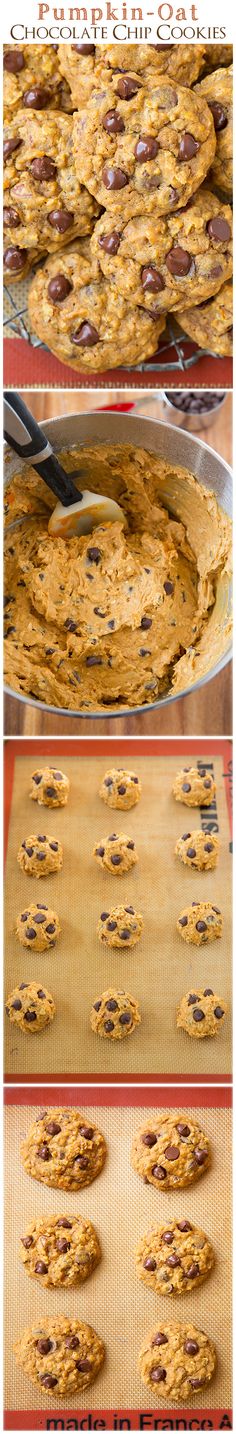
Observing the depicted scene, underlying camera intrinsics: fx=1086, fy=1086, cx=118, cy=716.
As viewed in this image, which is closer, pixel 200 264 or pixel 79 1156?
pixel 79 1156

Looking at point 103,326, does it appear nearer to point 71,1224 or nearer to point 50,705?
point 50,705

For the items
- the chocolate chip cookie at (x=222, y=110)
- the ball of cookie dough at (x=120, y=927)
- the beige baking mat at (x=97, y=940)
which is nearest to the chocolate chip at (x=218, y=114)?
the chocolate chip cookie at (x=222, y=110)

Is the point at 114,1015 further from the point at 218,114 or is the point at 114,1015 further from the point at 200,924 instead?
the point at 218,114

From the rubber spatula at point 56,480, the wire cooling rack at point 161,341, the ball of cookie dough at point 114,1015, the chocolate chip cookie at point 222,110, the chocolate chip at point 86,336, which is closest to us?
the rubber spatula at point 56,480

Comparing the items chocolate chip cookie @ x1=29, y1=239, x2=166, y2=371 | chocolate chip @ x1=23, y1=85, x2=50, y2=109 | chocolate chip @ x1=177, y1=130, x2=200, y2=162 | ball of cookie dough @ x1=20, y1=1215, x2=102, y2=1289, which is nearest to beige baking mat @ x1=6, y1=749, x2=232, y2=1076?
ball of cookie dough @ x1=20, y1=1215, x2=102, y2=1289

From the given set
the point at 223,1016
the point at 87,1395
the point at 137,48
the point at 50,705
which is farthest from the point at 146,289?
the point at 87,1395

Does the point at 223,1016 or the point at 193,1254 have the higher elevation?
the point at 223,1016

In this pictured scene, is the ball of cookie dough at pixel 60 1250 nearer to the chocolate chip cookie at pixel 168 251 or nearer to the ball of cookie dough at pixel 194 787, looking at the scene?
the ball of cookie dough at pixel 194 787
